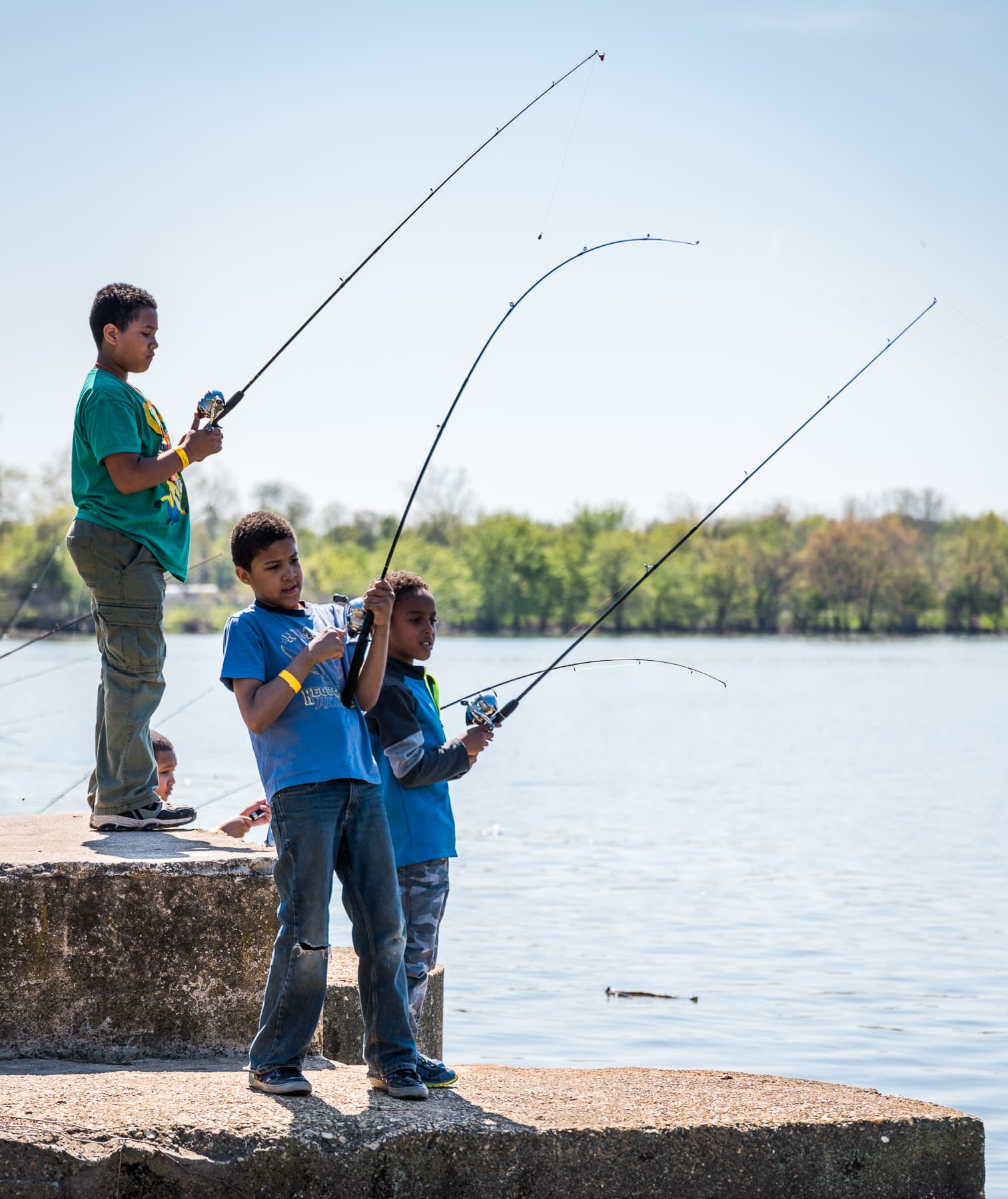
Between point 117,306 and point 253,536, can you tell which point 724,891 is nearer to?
point 117,306

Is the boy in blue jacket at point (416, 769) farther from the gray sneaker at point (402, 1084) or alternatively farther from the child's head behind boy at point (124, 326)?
the child's head behind boy at point (124, 326)

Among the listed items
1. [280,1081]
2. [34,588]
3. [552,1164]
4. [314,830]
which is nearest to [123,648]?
[34,588]

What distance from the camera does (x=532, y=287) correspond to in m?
5.06

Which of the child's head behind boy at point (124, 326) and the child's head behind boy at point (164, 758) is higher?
the child's head behind boy at point (124, 326)

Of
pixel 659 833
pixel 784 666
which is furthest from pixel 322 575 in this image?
pixel 659 833

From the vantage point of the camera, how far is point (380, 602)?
3.73 m

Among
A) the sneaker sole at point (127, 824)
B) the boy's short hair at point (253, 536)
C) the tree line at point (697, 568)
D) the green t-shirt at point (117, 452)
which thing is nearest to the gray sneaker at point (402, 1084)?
the boy's short hair at point (253, 536)

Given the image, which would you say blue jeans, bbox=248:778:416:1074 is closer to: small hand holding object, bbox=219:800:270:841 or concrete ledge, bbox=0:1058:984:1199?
concrete ledge, bbox=0:1058:984:1199

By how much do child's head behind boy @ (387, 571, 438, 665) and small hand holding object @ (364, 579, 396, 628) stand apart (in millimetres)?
429

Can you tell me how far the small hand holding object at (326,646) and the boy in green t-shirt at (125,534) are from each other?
3.98ft

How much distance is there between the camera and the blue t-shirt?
3.63 m

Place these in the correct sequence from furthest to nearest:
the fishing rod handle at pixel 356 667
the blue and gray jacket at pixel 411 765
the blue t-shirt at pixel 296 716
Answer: the blue and gray jacket at pixel 411 765 < the fishing rod handle at pixel 356 667 < the blue t-shirt at pixel 296 716

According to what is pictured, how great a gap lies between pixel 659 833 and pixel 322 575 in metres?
60.7

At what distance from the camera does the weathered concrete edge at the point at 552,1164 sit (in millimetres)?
3209
